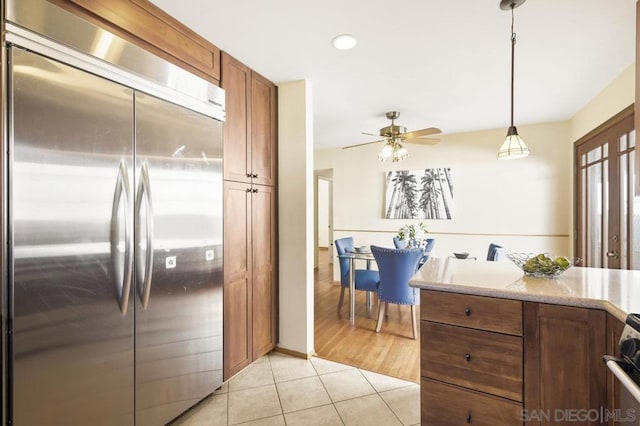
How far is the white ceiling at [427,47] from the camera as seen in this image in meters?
1.73

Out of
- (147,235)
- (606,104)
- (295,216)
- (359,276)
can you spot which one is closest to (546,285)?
(295,216)

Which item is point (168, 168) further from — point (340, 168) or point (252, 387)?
point (340, 168)

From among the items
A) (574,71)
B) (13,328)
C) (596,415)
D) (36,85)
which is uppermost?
(574,71)

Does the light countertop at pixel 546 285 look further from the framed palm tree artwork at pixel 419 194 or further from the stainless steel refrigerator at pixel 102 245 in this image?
the framed palm tree artwork at pixel 419 194

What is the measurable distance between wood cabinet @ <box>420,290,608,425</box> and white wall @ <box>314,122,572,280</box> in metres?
3.33

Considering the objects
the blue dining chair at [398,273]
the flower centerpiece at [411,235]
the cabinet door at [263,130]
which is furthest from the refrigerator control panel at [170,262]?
the flower centerpiece at [411,235]

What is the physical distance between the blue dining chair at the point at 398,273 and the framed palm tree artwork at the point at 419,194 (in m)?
1.89

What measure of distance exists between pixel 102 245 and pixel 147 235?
0.22 meters

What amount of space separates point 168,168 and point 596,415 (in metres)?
2.40

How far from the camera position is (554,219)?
4.05 m

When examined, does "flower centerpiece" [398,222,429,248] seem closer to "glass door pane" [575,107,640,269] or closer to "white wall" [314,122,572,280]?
"white wall" [314,122,572,280]

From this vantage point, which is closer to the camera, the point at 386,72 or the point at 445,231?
the point at 386,72

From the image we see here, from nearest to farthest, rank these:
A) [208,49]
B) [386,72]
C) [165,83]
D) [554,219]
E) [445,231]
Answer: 1. [165,83]
2. [208,49]
3. [386,72]
4. [554,219]
5. [445,231]

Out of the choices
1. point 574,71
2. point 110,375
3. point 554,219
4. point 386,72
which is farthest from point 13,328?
point 554,219
